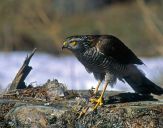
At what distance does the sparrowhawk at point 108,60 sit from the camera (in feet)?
21.1

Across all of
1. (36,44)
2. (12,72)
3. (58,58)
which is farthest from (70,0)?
(12,72)

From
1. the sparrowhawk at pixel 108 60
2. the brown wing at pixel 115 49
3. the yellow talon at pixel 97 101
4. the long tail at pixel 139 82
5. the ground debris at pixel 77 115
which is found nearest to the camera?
the ground debris at pixel 77 115

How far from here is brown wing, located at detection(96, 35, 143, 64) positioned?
6.61 metres

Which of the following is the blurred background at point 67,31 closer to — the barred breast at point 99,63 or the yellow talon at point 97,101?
the barred breast at point 99,63

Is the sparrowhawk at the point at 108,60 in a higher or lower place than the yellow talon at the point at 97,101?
higher

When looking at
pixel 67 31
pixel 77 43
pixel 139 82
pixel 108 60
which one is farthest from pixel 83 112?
pixel 67 31

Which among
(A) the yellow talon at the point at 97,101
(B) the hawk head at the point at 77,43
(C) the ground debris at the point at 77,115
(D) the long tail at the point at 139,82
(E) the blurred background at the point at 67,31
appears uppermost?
(E) the blurred background at the point at 67,31

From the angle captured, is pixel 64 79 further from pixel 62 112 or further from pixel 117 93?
pixel 62 112

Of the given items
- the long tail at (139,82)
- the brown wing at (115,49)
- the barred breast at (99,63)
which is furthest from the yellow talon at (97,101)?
the long tail at (139,82)

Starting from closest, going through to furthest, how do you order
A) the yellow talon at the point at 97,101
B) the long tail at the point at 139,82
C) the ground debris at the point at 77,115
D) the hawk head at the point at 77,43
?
1. the ground debris at the point at 77,115
2. the yellow talon at the point at 97,101
3. the hawk head at the point at 77,43
4. the long tail at the point at 139,82

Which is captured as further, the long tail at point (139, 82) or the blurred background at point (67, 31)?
the blurred background at point (67, 31)

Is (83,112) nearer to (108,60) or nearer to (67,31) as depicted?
A: (108,60)

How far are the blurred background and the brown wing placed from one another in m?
1.78

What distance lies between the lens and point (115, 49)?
671 centimetres
